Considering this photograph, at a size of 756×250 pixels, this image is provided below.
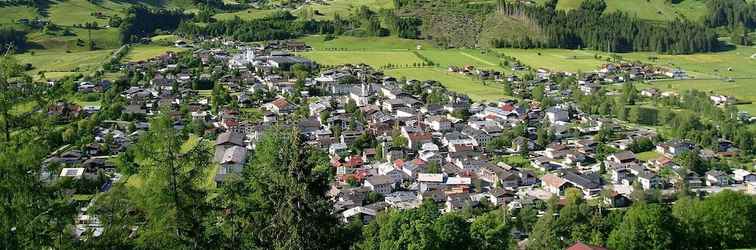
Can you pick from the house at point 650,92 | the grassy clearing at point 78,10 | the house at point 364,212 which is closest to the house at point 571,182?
the house at point 364,212

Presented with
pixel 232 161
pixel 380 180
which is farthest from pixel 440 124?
pixel 232 161

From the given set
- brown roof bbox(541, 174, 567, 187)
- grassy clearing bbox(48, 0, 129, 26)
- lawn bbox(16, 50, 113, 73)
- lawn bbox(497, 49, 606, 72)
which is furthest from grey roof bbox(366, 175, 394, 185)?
grassy clearing bbox(48, 0, 129, 26)

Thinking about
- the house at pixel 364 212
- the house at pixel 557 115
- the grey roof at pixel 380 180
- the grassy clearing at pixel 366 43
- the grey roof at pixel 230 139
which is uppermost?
the grassy clearing at pixel 366 43

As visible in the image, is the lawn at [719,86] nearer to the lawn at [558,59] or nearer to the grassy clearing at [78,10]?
the lawn at [558,59]

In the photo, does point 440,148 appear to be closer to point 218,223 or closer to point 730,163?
point 730,163

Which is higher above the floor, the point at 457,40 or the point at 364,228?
the point at 457,40

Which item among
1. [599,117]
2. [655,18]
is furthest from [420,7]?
[599,117]
